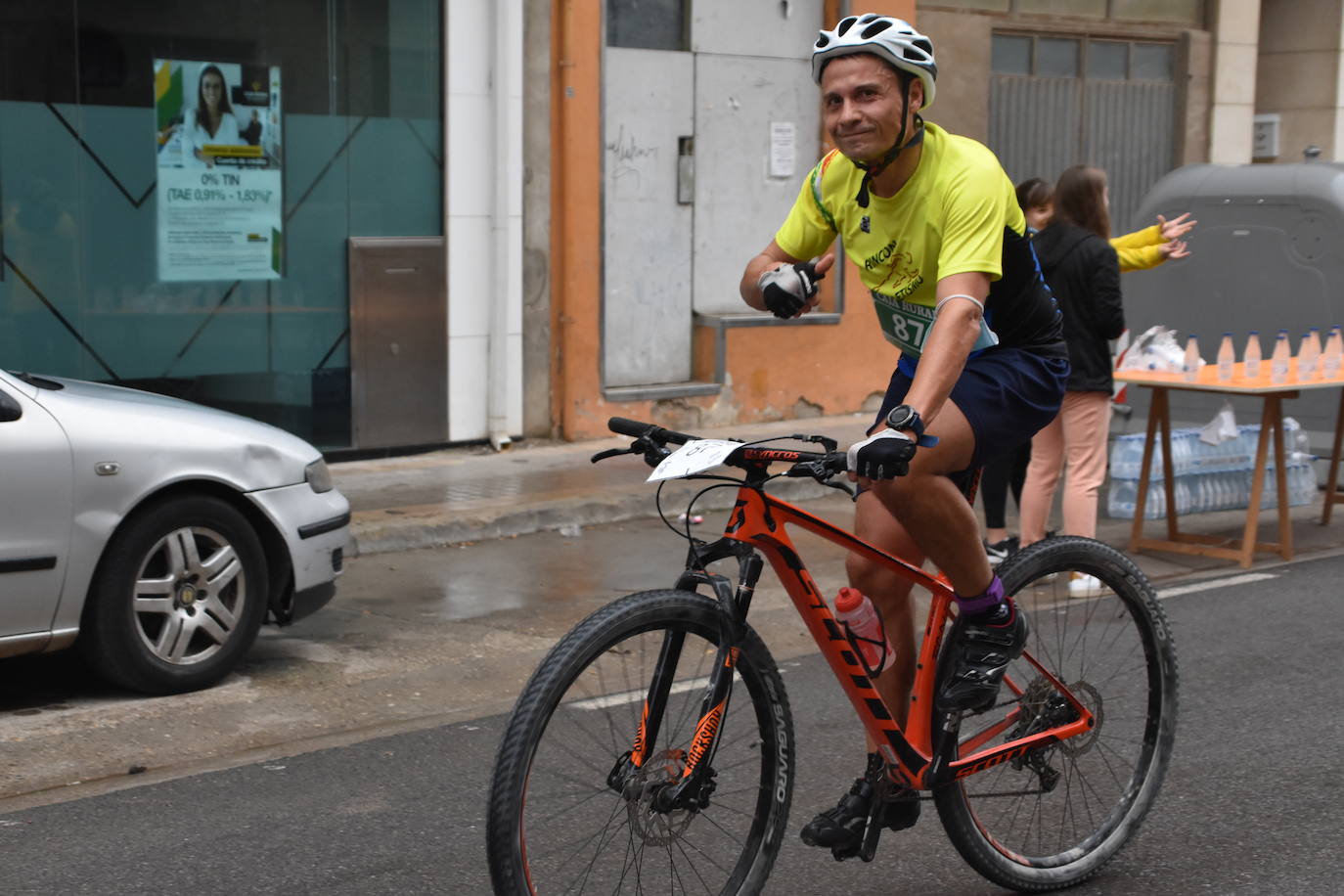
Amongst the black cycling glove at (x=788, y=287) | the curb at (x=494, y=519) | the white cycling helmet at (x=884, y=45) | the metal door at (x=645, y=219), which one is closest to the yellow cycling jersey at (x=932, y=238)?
the white cycling helmet at (x=884, y=45)

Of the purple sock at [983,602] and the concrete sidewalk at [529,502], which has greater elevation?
the purple sock at [983,602]

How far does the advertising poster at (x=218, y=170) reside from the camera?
10.1 metres

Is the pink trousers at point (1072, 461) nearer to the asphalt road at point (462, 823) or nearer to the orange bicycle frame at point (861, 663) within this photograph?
the asphalt road at point (462, 823)

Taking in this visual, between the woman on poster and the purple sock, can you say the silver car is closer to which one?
the purple sock

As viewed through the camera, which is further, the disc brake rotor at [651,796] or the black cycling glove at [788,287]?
the black cycling glove at [788,287]

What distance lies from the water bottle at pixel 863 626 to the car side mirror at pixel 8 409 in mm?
3064

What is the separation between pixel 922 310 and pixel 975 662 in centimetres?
79

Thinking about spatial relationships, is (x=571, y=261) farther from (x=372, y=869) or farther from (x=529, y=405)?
(x=372, y=869)

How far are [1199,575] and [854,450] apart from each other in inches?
224

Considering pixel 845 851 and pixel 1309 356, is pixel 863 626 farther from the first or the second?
pixel 1309 356

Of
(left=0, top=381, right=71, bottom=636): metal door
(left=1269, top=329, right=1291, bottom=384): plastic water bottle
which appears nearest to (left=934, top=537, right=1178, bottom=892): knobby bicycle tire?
(left=0, top=381, right=71, bottom=636): metal door

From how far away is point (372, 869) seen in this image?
426 cm

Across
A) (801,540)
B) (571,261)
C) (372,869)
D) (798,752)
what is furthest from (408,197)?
(372,869)

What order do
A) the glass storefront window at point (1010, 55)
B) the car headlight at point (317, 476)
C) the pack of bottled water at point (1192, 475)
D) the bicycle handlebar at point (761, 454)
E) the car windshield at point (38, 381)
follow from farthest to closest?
the glass storefront window at point (1010, 55) < the pack of bottled water at point (1192, 475) < the car headlight at point (317, 476) < the car windshield at point (38, 381) < the bicycle handlebar at point (761, 454)
